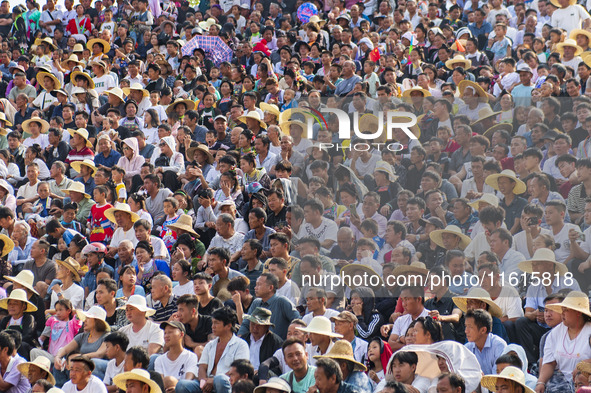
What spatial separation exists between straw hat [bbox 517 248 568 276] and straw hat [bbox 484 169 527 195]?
73.4 inches

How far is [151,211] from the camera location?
40.1 ft

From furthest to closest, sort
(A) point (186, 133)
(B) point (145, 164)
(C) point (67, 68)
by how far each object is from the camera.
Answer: (C) point (67, 68) < (A) point (186, 133) < (B) point (145, 164)

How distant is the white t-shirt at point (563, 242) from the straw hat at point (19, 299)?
564 centimetres

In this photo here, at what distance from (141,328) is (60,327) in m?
1.20

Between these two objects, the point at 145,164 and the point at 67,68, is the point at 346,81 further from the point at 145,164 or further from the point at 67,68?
the point at 67,68

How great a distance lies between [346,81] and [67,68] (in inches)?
243

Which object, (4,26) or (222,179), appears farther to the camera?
(4,26)

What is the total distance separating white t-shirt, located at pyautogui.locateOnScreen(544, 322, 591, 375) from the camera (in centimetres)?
764

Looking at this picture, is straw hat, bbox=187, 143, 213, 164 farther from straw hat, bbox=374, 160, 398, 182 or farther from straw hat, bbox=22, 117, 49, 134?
straw hat, bbox=22, 117, 49, 134

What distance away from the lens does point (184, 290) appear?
9.77 meters

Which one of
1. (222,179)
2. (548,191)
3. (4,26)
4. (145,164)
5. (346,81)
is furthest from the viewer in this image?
(4,26)

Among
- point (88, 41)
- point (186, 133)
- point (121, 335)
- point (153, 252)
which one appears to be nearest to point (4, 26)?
point (88, 41)

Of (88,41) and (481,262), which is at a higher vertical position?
(88,41)

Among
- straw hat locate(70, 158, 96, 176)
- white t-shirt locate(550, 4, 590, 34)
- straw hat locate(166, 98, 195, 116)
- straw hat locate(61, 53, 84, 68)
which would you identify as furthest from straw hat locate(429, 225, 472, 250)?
straw hat locate(61, 53, 84, 68)
